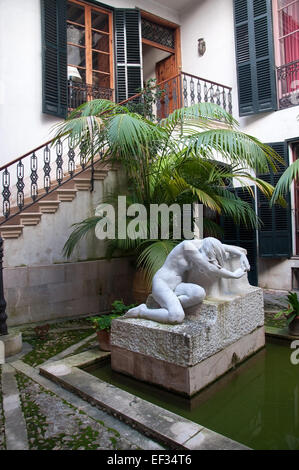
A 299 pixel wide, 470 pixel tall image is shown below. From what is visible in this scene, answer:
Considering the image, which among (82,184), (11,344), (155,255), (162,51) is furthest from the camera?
(162,51)

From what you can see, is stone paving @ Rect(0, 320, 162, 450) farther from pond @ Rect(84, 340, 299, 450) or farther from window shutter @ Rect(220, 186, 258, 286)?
window shutter @ Rect(220, 186, 258, 286)

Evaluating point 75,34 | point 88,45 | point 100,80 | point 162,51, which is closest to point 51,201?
point 100,80

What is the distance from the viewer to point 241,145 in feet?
13.6

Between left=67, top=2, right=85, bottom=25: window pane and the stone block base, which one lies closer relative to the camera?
the stone block base

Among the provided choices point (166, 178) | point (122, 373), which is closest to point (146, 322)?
point (122, 373)

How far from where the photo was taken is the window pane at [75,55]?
736cm

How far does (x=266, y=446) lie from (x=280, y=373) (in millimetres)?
1128

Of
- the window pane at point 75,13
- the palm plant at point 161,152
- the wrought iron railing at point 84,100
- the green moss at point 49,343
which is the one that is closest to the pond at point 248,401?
the green moss at point 49,343

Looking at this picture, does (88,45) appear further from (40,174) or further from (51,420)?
(51,420)

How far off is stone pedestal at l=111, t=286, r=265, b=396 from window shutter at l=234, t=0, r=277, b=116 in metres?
5.32

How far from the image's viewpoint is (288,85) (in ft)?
22.8

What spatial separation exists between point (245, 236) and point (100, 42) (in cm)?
581

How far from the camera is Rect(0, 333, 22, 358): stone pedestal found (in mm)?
3437

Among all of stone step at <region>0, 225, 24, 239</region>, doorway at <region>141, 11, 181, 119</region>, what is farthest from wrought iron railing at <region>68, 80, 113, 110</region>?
stone step at <region>0, 225, 24, 239</region>
